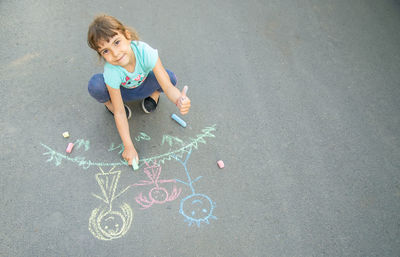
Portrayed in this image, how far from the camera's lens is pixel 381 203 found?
2.16 m

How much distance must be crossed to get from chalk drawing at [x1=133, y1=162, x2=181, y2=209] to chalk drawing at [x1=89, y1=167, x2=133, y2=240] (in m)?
0.11

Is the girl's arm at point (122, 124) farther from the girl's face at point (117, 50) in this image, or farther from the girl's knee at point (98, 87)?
the girl's face at point (117, 50)

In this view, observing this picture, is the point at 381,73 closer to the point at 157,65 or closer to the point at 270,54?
the point at 270,54

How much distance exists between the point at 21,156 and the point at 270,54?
7.83 feet

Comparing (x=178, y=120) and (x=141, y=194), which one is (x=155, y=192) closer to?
(x=141, y=194)

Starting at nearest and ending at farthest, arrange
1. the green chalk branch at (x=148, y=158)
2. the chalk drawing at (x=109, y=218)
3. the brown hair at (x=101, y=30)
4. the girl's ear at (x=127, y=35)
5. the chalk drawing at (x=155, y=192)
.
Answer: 1. the brown hair at (x=101, y=30)
2. the girl's ear at (x=127, y=35)
3. the chalk drawing at (x=109, y=218)
4. the chalk drawing at (x=155, y=192)
5. the green chalk branch at (x=148, y=158)

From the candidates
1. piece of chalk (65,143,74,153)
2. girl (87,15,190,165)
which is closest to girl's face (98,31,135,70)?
girl (87,15,190,165)

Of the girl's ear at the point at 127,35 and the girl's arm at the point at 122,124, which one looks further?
the girl's arm at the point at 122,124

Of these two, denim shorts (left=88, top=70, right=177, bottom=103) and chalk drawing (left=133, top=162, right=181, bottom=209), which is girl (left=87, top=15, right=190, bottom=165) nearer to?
denim shorts (left=88, top=70, right=177, bottom=103)

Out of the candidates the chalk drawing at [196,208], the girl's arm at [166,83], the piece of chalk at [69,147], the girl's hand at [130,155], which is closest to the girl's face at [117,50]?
the girl's arm at [166,83]

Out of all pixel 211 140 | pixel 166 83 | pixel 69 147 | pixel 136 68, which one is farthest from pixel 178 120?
pixel 69 147

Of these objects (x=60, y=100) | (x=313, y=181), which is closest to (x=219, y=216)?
(x=313, y=181)

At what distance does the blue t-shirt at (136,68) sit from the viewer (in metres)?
1.89

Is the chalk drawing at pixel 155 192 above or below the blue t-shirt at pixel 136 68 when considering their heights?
below
